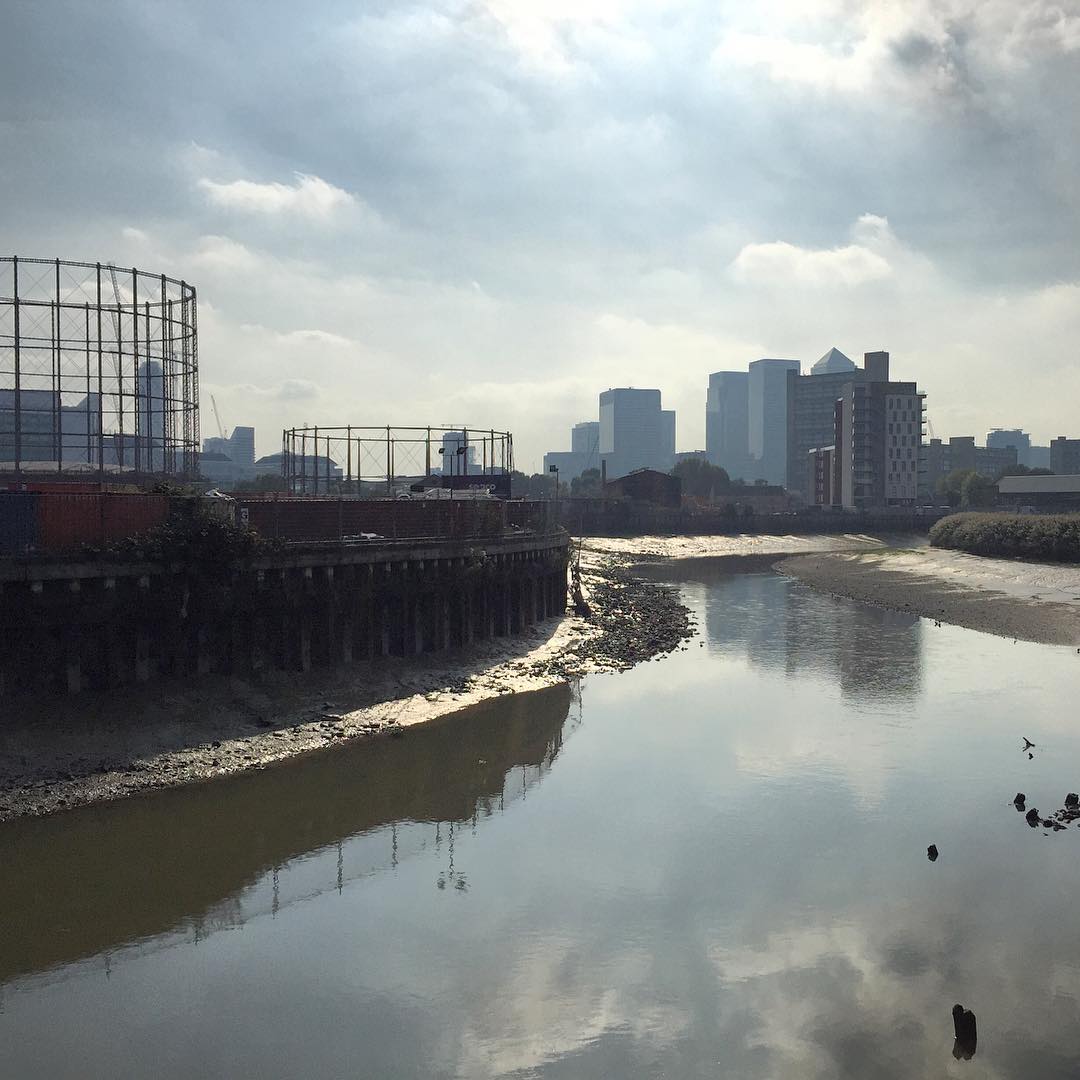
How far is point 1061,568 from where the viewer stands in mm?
90438

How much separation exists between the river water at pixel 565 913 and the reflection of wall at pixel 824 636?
10420 mm

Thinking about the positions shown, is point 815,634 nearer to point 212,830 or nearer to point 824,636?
point 824,636

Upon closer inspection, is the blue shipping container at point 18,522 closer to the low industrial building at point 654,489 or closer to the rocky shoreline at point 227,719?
the rocky shoreline at point 227,719

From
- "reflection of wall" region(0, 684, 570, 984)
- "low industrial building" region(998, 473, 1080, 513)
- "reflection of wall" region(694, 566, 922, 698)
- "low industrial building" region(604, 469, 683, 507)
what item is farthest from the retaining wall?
"low industrial building" region(998, 473, 1080, 513)

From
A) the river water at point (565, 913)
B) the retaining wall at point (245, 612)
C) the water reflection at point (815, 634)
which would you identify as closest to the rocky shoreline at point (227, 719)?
the retaining wall at point (245, 612)

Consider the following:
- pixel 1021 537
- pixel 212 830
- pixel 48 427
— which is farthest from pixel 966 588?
pixel 48 427

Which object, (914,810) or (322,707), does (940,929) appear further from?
(322,707)

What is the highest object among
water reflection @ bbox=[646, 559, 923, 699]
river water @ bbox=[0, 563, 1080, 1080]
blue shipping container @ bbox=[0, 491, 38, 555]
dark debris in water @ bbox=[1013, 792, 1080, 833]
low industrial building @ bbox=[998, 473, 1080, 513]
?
low industrial building @ bbox=[998, 473, 1080, 513]

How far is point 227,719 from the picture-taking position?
31.1m

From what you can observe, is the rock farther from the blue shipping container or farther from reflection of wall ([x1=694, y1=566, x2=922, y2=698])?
the blue shipping container

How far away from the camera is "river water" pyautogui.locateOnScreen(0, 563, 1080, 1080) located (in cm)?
1581

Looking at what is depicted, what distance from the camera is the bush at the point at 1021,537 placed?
96188 mm

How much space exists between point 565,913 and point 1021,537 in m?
96.4

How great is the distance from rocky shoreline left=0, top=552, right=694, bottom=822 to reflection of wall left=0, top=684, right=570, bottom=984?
87 cm
